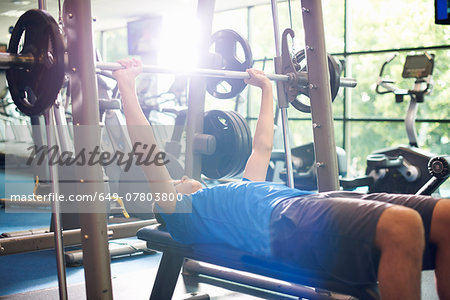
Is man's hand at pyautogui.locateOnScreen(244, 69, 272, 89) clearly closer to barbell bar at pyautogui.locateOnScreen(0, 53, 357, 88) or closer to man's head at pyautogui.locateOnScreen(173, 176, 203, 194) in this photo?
barbell bar at pyautogui.locateOnScreen(0, 53, 357, 88)

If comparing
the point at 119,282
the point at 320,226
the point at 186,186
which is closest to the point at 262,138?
the point at 186,186

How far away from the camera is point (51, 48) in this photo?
1547mm

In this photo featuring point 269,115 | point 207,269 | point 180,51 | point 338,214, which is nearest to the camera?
point 338,214

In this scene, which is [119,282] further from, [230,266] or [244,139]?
[230,266]

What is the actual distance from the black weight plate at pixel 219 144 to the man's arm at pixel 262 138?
48 cm

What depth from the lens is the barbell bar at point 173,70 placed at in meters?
1.53

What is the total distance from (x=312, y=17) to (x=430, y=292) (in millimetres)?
1440

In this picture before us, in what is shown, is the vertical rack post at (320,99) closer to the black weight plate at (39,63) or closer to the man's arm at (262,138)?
the man's arm at (262,138)

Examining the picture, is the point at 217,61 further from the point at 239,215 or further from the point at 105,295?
the point at 105,295

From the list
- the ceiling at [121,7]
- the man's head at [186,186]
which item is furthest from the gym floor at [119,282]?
the ceiling at [121,7]

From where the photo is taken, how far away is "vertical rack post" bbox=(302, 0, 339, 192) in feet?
7.64

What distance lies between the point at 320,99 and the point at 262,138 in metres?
0.42

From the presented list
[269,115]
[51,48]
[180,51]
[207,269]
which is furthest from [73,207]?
[180,51]

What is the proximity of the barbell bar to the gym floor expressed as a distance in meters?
1.01
